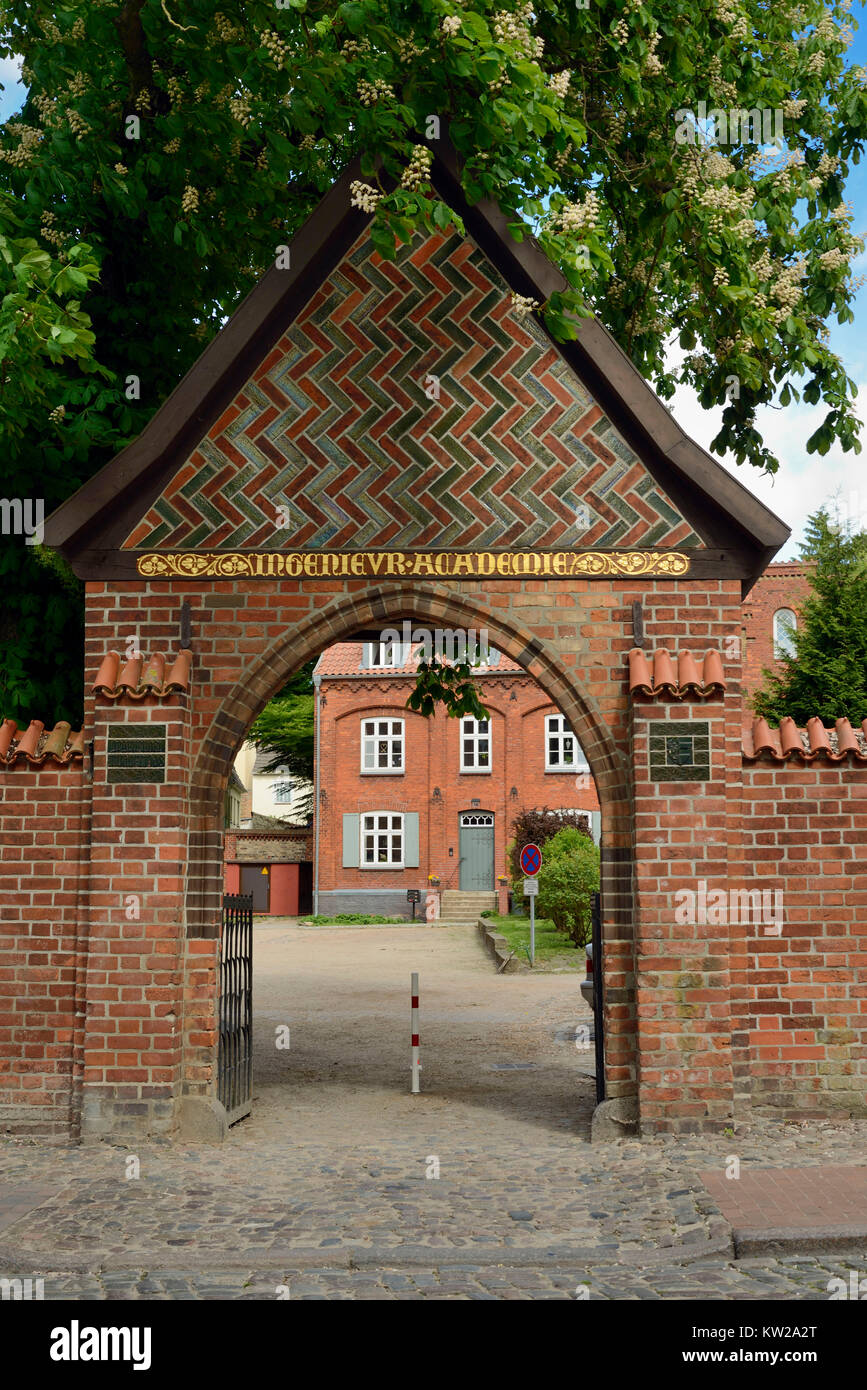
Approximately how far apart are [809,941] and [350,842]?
110 feet

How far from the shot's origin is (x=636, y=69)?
35.0 feet

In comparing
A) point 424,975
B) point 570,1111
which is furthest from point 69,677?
point 424,975

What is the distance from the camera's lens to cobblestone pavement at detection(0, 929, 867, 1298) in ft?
20.1

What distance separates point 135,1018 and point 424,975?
15920 mm

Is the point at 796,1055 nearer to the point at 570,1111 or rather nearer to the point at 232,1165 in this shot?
the point at 570,1111

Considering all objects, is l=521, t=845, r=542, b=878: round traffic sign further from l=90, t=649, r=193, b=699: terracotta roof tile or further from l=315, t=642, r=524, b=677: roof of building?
l=315, t=642, r=524, b=677: roof of building

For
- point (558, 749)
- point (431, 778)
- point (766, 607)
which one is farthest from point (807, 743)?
point (766, 607)

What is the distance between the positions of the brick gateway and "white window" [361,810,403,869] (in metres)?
32.6

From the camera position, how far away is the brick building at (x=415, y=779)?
135ft

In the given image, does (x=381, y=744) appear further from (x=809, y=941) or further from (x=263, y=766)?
(x=809, y=941)

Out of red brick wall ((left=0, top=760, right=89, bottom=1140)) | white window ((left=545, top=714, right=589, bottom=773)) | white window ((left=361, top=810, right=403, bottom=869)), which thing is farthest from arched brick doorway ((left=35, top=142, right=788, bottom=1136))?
white window ((left=361, top=810, right=403, bottom=869))

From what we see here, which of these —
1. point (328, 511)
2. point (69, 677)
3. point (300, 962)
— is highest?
point (328, 511)

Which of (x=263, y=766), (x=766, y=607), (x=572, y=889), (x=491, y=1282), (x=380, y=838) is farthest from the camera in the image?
(x=263, y=766)

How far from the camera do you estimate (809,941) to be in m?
9.39
